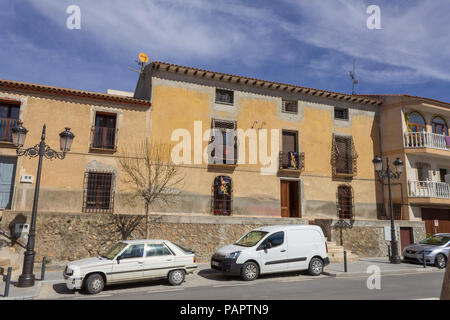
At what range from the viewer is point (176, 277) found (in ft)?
32.4

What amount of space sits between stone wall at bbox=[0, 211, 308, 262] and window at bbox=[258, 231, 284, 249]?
13.1 ft

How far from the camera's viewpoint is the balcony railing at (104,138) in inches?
611

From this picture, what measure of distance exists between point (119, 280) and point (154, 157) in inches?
297

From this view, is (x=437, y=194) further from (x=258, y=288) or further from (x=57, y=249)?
(x=57, y=249)

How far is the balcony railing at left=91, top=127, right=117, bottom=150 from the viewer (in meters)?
15.5

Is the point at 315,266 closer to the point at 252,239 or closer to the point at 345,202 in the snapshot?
the point at 252,239

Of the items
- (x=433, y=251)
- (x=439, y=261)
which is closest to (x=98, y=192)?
(x=433, y=251)

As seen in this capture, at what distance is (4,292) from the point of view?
8320 millimetres

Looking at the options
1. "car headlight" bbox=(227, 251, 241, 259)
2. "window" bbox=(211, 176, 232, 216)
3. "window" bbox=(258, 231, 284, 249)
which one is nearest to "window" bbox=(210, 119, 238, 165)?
"window" bbox=(211, 176, 232, 216)

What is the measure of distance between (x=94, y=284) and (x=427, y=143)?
1977 cm

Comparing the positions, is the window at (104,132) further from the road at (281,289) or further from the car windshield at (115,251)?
the road at (281,289)

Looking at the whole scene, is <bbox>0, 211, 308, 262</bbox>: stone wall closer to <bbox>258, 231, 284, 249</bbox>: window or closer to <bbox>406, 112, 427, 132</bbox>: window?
<bbox>258, 231, 284, 249</bbox>: window
